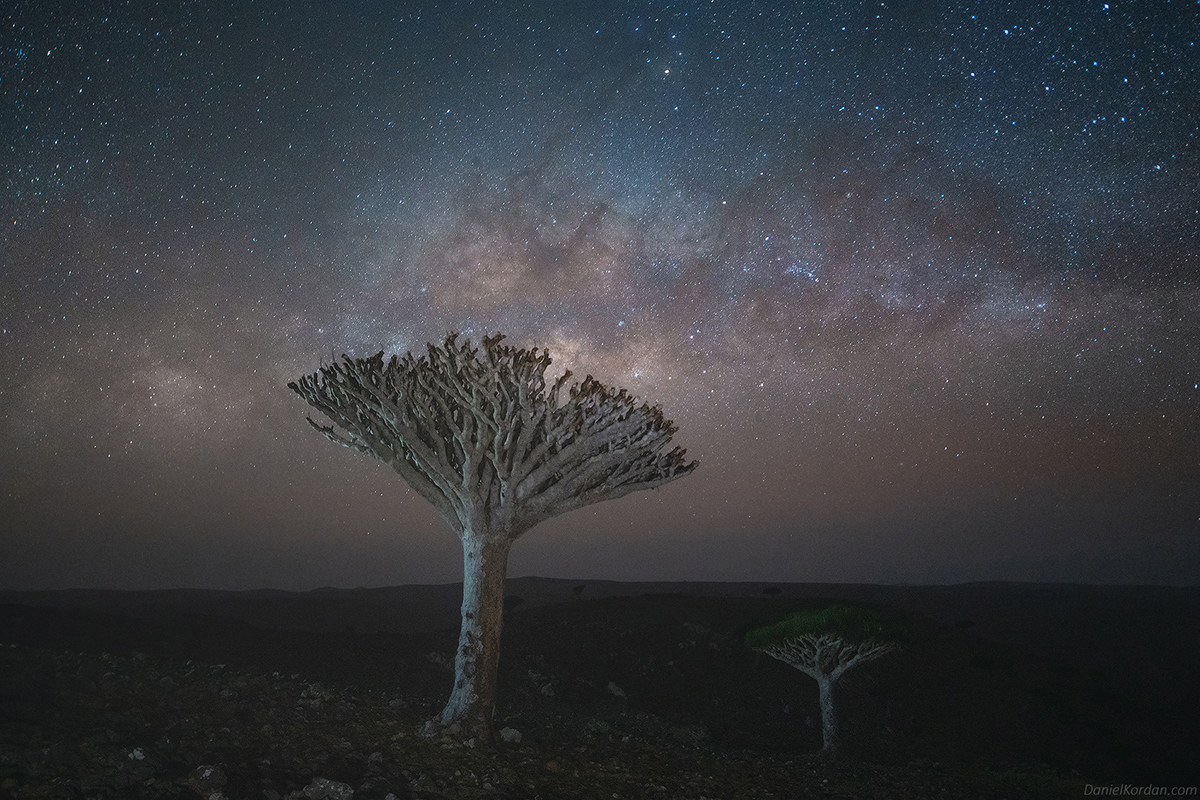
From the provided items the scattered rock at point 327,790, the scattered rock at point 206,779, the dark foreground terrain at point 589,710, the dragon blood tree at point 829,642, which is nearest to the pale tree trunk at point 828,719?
the dragon blood tree at point 829,642

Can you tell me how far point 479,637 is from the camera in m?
9.06

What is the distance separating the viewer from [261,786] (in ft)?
20.6

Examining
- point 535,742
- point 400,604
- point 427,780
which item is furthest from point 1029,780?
point 400,604

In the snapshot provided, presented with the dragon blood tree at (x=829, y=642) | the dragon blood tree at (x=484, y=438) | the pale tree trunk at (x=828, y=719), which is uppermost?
the dragon blood tree at (x=484, y=438)

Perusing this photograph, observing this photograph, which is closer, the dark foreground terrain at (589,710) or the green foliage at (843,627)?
the dark foreground terrain at (589,710)

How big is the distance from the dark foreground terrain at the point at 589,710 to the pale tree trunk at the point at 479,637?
0.59 meters

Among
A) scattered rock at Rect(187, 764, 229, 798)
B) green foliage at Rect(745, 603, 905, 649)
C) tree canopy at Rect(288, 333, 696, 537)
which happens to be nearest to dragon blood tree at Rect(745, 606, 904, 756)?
green foliage at Rect(745, 603, 905, 649)

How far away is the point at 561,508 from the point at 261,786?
539 centimetres

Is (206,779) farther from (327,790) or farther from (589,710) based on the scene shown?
(589,710)

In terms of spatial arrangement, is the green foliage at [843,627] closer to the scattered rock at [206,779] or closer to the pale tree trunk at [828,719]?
the pale tree trunk at [828,719]

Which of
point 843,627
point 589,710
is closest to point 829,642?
point 843,627

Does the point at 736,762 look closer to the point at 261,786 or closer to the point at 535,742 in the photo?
the point at 535,742

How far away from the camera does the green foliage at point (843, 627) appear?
12.9 metres

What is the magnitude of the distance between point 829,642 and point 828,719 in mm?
1650
